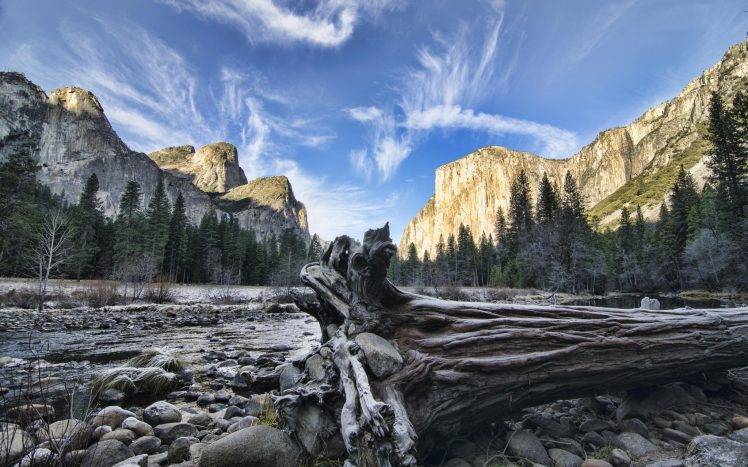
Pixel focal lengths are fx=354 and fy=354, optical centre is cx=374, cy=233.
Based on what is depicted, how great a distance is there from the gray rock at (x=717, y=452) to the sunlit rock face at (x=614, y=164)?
457 feet

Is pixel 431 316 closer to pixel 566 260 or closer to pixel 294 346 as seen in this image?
pixel 294 346

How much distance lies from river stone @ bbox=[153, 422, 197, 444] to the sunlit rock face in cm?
14119

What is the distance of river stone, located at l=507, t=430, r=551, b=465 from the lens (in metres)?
3.31

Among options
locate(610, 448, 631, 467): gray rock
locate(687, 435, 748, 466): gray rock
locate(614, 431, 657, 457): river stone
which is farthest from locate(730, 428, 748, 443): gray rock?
locate(610, 448, 631, 467): gray rock

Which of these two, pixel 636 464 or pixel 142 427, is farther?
pixel 142 427

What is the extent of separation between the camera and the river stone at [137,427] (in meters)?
4.16

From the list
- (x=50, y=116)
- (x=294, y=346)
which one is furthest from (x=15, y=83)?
(x=294, y=346)

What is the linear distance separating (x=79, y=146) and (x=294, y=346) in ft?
462

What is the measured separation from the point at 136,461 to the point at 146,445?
1.69 ft

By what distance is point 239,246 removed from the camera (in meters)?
64.2

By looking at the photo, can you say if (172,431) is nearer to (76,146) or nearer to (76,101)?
(76,146)

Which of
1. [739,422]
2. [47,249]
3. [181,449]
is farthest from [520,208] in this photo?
[181,449]

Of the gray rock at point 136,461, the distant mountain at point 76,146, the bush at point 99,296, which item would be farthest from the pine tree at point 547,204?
the distant mountain at point 76,146

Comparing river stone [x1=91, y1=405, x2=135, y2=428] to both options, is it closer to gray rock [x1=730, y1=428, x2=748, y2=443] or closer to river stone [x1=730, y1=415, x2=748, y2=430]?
gray rock [x1=730, y1=428, x2=748, y2=443]
